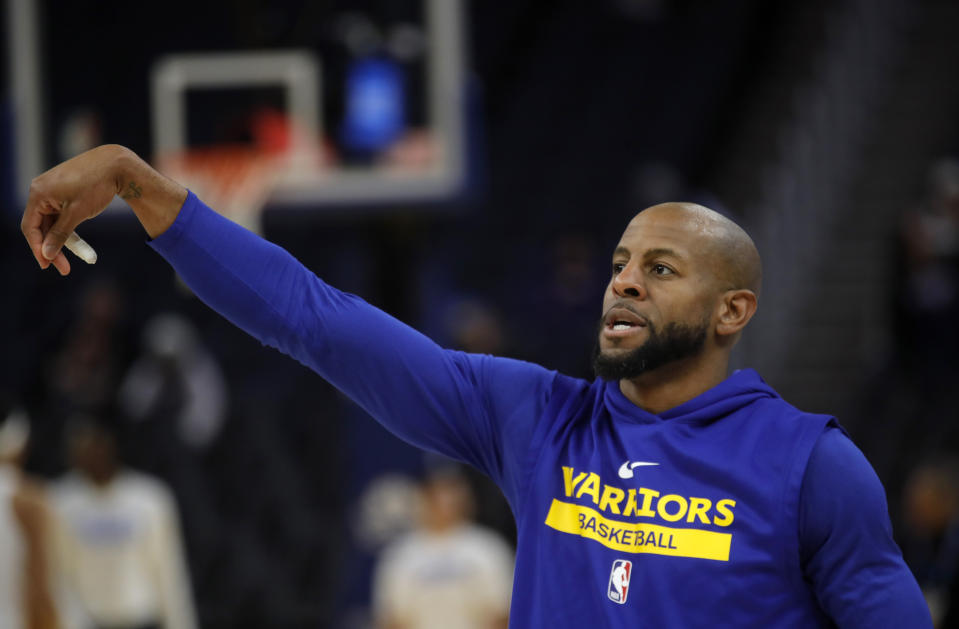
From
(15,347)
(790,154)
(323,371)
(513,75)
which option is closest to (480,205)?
(513,75)

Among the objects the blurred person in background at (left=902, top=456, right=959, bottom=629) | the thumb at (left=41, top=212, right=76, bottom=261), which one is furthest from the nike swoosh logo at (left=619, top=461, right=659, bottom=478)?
the blurred person in background at (left=902, top=456, right=959, bottom=629)

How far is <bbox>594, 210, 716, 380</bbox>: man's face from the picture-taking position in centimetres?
270

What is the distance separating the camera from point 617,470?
8.75 ft

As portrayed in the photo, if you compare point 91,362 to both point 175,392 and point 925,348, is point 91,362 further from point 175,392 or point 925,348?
point 925,348

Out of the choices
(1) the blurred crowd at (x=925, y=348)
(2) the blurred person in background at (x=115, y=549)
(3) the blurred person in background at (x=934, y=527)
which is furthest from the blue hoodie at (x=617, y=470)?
(1) the blurred crowd at (x=925, y=348)

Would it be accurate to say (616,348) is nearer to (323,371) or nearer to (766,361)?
(323,371)

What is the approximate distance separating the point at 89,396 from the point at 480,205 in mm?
5225

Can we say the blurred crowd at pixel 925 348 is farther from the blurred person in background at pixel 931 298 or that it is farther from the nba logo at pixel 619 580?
the nba logo at pixel 619 580

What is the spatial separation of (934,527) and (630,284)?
515 centimetres

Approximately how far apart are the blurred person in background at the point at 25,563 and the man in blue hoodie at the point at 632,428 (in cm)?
393

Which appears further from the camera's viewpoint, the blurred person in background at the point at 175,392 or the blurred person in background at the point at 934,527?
the blurred person in background at the point at 175,392

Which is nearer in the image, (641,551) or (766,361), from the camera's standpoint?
(641,551)

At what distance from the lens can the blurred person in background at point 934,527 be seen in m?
6.53

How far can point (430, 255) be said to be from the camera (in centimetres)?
1061
